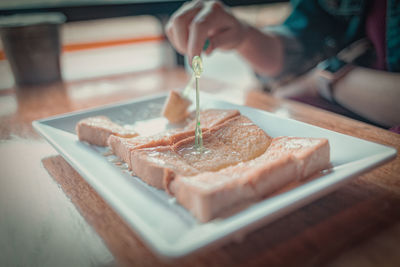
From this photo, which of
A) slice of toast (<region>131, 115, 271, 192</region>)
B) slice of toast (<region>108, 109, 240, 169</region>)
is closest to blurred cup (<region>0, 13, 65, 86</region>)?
slice of toast (<region>108, 109, 240, 169</region>)

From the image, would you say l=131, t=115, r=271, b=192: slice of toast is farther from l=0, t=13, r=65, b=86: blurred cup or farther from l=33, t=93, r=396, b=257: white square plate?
l=0, t=13, r=65, b=86: blurred cup

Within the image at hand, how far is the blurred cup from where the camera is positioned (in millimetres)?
1599

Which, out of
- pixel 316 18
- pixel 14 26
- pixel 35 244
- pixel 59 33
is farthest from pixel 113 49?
pixel 35 244

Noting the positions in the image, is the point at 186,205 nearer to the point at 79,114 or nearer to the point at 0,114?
the point at 79,114

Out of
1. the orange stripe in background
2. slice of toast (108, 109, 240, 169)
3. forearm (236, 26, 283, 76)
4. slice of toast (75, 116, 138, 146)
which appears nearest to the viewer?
slice of toast (108, 109, 240, 169)

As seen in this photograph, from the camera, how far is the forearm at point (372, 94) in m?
1.20

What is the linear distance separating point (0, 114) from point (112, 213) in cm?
96

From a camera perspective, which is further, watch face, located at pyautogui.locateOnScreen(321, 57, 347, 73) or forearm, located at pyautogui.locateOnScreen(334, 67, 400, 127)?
watch face, located at pyautogui.locateOnScreen(321, 57, 347, 73)

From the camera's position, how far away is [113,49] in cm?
249

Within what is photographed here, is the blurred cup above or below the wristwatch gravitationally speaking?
above

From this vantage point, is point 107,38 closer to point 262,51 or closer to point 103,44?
point 103,44

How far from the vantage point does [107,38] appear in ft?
8.46

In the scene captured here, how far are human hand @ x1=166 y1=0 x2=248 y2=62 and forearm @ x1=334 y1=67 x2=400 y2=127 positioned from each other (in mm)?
514

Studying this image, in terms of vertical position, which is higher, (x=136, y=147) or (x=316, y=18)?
(x=316, y=18)
